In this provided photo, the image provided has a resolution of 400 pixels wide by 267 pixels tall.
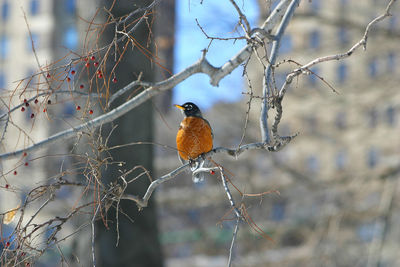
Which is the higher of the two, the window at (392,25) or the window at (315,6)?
the window at (315,6)

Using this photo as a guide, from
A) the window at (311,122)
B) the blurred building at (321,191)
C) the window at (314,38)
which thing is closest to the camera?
the blurred building at (321,191)

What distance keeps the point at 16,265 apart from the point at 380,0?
10.4 meters

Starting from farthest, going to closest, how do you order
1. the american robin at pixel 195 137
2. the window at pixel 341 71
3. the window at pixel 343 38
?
the window at pixel 341 71
the window at pixel 343 38
the american robin at pixel 195 137

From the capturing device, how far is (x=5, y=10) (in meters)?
37.8

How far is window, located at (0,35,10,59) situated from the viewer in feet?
123

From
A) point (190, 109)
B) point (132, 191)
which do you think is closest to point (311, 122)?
point (132, 191)

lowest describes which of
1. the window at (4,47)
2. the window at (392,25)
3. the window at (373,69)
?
the window at (392,25)

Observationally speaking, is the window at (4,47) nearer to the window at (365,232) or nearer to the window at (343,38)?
the window at (343,38)

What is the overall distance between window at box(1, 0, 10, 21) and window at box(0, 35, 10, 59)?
1394 mm

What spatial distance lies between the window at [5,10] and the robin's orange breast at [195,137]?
3640cm

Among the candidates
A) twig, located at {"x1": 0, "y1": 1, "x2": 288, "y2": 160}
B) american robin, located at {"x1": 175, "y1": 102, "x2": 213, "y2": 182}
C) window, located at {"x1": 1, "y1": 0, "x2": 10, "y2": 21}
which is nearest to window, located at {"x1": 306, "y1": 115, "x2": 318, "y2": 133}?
american robin, located at {"x1": 175, "y1": 102, "x2": 213, "y2": 182}

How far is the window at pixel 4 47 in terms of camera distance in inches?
1471

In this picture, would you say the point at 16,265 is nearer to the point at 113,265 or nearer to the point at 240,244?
the point at 113,265

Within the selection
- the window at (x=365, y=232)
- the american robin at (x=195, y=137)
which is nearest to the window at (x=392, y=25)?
the window at (x=365, y=232)
